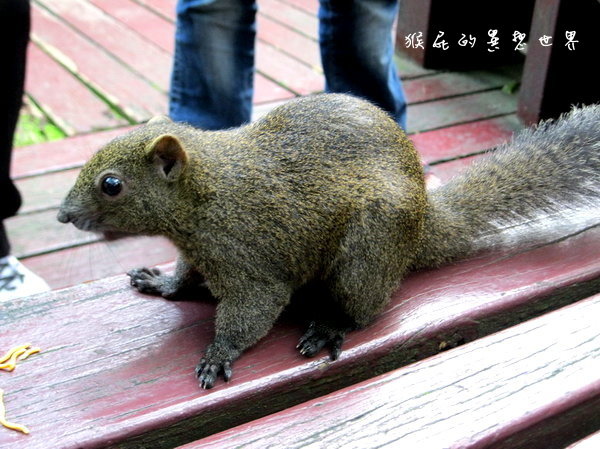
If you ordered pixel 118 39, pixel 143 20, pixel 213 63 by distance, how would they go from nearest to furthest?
pixel 213 63
pixel 118 39
pixel 143 20

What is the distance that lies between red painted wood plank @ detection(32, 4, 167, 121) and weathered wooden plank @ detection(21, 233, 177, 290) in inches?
34.7

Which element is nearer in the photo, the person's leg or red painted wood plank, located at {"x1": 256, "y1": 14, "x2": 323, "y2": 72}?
the person's leg

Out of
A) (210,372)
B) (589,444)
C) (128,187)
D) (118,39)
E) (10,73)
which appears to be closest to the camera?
(589,444)

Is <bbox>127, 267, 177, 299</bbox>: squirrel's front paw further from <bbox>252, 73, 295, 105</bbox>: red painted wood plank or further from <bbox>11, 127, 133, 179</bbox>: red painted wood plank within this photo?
<bbox>252, 73, 295, 105</bbox>: red painted wood plank

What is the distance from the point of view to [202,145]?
5.54 ft

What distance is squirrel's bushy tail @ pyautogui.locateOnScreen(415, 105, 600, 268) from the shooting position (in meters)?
1.89

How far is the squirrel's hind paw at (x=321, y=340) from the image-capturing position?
1.59 m

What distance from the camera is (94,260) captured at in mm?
2875

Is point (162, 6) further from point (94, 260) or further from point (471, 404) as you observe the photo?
point (471, 404)

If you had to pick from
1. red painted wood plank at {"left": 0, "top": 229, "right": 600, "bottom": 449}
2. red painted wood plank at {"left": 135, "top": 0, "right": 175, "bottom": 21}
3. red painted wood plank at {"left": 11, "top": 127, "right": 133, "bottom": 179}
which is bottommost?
red painted wood plank at {"left": 11, "top": 127, "right": 133, "bottom": 179}

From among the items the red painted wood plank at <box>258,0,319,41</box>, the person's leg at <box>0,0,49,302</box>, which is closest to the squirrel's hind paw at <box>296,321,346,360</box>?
the person's leg at <box>0,0,49,302</box>

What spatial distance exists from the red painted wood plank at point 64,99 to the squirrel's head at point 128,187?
77.5 inches

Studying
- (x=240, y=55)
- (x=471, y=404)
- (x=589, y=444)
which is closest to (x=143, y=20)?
(x=240, y=55)

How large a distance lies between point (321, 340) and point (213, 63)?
4.83ft
